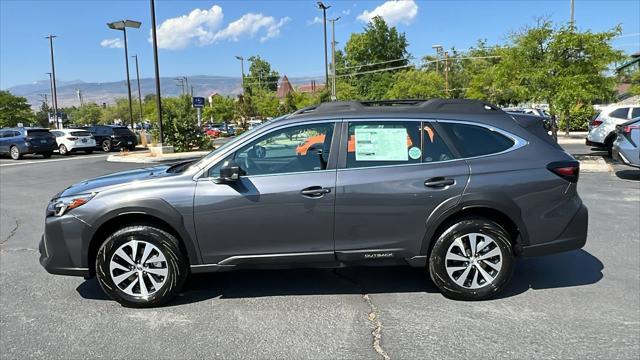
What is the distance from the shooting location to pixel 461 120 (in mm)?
4383

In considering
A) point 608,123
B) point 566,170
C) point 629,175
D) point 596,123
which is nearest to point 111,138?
point 596,123

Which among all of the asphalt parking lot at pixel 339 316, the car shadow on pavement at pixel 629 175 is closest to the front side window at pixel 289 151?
the asphalt parking lot at pixel 339 316

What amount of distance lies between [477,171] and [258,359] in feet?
7.77

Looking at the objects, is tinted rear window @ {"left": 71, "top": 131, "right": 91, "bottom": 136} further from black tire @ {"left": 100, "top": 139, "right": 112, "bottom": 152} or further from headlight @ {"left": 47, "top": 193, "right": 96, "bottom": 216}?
headlight @ {"left": 47, "top": 193, "right": 96, "bottom": 216}

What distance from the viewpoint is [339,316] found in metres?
4.03

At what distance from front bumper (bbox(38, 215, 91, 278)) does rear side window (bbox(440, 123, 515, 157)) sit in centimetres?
331

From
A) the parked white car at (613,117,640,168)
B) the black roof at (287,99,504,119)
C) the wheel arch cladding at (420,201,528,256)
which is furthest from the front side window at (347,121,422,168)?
the parked white car at (613,117,640,168)

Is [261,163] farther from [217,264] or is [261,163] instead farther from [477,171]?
[477,171]

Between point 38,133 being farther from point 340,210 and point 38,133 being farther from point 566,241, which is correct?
point 566,241

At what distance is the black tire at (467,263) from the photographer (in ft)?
13.8

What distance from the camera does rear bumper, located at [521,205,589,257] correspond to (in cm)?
430

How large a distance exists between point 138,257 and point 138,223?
295 millimetres

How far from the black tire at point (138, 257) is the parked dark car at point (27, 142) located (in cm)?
2316

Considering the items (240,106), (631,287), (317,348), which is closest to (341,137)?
(317,348)
